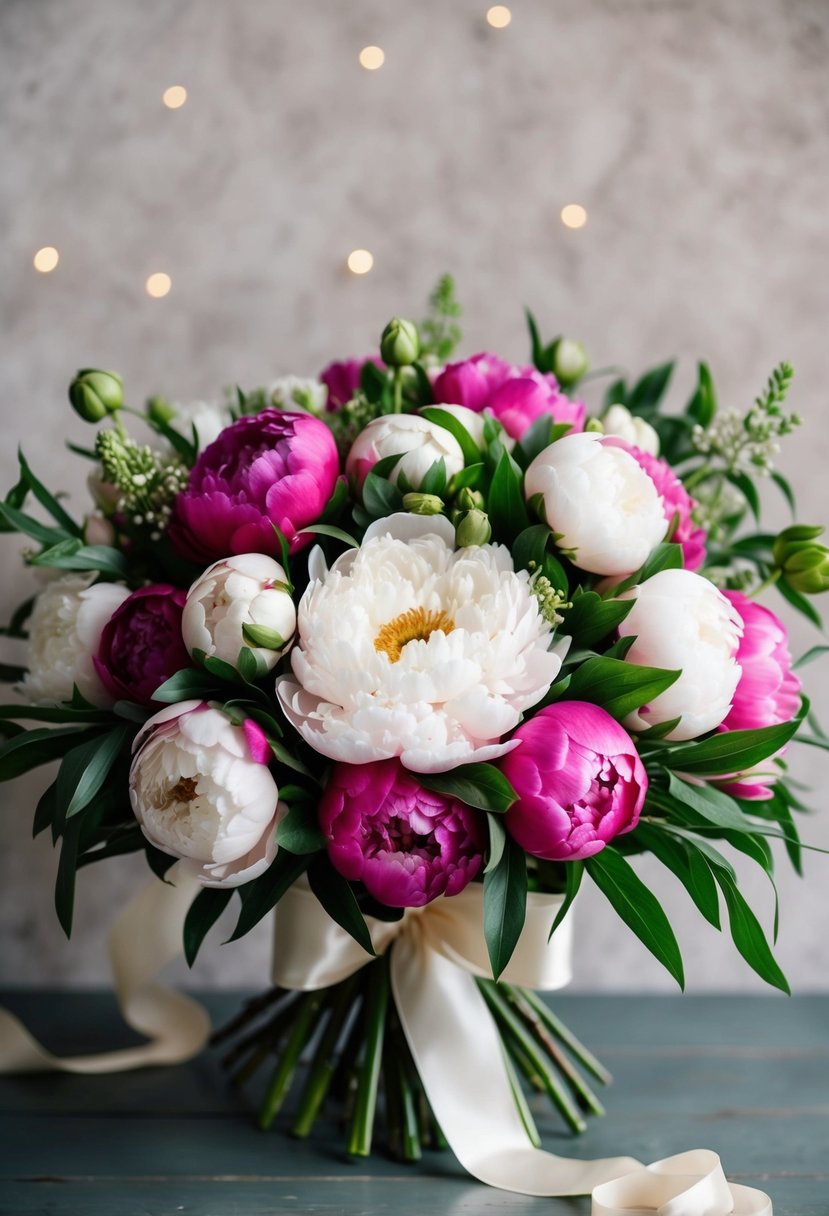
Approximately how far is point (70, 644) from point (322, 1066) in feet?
1.26

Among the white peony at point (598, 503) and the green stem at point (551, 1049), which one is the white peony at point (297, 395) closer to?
the white peony at point (598, 503)

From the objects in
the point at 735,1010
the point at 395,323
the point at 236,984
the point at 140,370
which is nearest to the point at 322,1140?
the point at 236,984

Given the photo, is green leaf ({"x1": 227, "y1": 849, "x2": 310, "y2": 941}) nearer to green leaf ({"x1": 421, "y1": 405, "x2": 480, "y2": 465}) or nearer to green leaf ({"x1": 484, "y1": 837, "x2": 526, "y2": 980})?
green leaf ({"x1": 484, "y1": 837, "x2": 526, "y2": 980})

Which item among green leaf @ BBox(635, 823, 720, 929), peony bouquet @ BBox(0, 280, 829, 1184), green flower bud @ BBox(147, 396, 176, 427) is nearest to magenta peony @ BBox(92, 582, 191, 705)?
peony bouquet @ BBox(0, 280, 829, 1184)

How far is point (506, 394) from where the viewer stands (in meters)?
0.76

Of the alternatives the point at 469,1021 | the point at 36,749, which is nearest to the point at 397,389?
the point at 36,749

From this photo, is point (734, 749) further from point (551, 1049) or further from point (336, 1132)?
point (336, 1132)

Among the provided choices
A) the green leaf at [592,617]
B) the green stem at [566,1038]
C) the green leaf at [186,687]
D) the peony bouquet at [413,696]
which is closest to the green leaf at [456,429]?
the peony bouquet at [413,696]

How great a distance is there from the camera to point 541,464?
675 mm

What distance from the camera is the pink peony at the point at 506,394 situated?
76cm

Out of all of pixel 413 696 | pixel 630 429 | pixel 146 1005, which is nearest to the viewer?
pixel 413 696

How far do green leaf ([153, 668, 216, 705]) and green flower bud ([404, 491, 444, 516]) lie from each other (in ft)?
0.55

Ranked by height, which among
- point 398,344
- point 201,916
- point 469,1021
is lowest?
point 469,1021

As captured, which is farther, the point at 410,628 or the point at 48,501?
the point at 48,501
